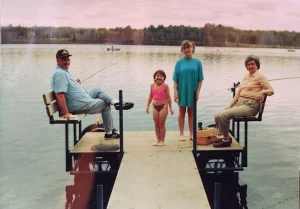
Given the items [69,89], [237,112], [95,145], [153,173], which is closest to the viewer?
[153,173]

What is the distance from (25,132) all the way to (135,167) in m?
12.1

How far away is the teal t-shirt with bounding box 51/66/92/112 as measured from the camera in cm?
762

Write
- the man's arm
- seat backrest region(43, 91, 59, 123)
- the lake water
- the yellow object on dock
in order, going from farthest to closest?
the lake water
the man's arm
seat backrest region(43, 91, 59, 123)
the yellow object on dock

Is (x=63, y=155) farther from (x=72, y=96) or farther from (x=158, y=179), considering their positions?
(x=158, y=179)

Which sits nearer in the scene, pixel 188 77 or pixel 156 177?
pixel 156 177

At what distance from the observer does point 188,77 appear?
7938mm

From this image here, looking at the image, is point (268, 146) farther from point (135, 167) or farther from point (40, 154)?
point (135, 167)

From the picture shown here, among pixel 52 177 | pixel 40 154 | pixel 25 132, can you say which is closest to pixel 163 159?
pixel 52 177

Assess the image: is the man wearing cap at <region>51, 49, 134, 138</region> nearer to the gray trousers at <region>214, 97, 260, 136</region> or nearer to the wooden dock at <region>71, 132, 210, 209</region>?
the wooden dock at <region>71, 132, 210, 209</region>

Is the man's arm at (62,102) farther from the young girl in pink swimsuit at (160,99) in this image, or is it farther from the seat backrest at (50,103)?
the young girl in pink swimsuit at (160,99)

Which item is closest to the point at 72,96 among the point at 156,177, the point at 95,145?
the point at 95,145

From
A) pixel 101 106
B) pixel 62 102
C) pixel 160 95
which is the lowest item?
pixel 101 106

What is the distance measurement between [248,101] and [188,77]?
1130 mm

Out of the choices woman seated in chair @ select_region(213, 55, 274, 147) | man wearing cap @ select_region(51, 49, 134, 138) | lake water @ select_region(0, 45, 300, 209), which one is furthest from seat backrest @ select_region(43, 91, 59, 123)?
lake water @ select_region(0, 45, 300, 209)
